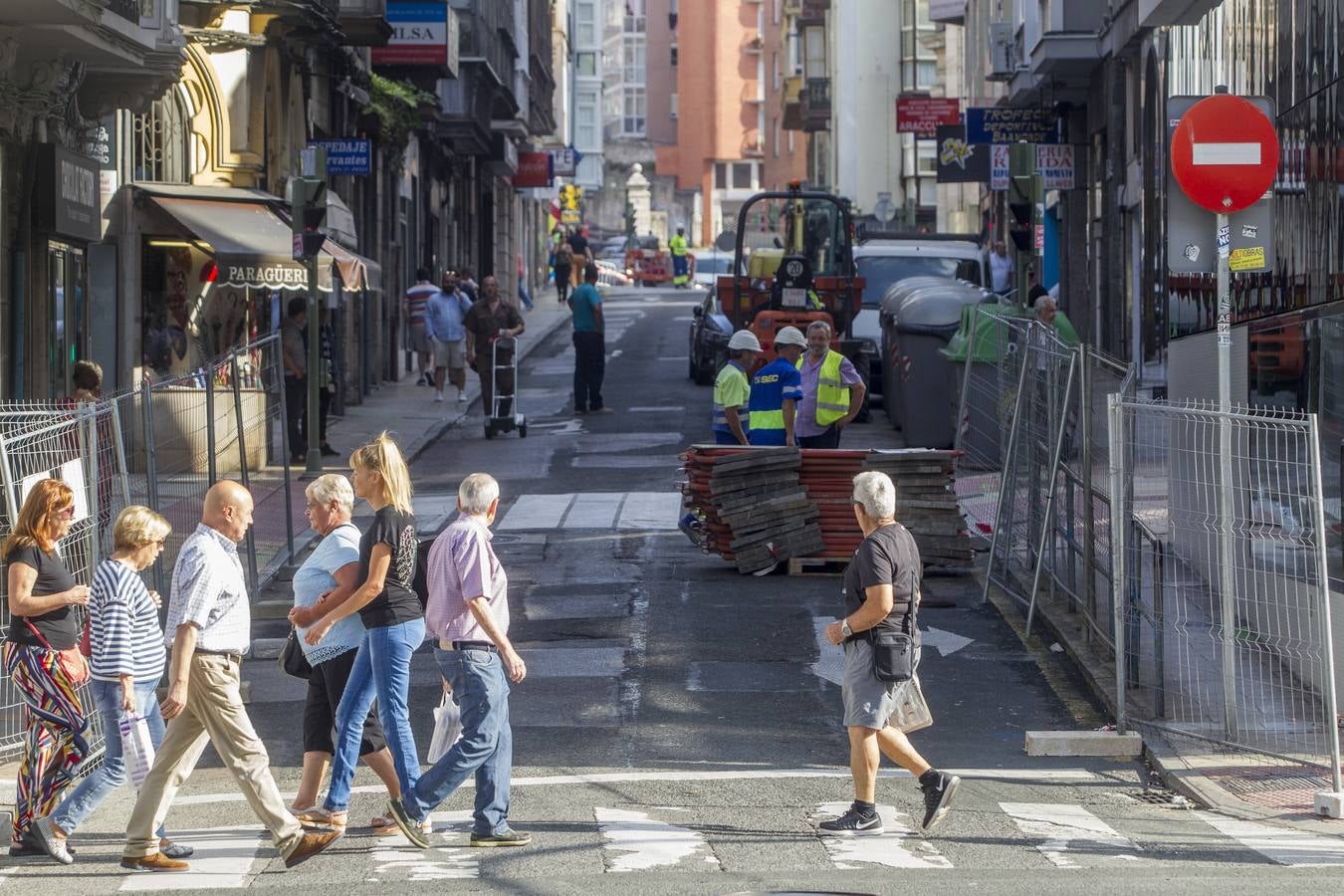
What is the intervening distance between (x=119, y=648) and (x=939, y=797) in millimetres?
3297

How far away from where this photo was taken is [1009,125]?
105 ft

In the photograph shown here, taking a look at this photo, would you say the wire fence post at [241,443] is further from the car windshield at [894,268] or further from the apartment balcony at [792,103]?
the apartment balcony at [792,103]

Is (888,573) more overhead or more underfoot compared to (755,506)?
more overhead

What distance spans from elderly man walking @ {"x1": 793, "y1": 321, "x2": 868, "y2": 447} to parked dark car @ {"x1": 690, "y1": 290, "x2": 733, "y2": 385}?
1465 centimetres

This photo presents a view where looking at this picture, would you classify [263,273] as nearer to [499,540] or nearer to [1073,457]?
[499,540]

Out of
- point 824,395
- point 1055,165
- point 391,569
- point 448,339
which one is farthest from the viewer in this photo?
point 448,339

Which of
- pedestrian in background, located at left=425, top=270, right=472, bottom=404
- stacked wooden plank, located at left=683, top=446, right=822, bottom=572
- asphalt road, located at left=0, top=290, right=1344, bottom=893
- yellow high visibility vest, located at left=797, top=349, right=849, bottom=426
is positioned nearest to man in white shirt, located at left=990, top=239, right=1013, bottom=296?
pedestrian in background, located at left=425, top=270, right=472, bottom=404

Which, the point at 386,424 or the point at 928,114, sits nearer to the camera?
the point at 386,424

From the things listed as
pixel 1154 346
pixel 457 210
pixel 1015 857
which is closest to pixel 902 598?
pixel 1015 857

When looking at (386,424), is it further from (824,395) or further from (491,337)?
(824,395)

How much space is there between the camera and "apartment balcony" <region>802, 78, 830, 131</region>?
74250 mm

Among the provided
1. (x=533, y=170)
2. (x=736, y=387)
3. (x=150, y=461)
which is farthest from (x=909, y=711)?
(x=533, y=170)

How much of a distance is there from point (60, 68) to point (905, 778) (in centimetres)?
1233

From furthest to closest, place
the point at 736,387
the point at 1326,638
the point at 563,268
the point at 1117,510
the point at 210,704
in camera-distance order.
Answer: the point at 563,268
the point at 736,387
the point at 1117,510
the point at 1326,638
the point at 210,704
